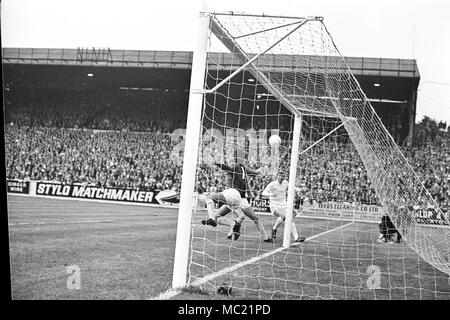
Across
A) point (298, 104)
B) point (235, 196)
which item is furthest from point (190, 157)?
point (298, 104)

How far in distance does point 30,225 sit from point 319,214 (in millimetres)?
14126

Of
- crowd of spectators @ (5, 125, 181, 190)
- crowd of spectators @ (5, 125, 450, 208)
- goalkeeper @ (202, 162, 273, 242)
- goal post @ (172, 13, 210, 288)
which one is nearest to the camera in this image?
goal post @ (172, 13, 210, 288)

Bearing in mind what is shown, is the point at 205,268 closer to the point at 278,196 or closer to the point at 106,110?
the point at 278,196

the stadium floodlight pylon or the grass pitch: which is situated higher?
the stadium floodlight pylon

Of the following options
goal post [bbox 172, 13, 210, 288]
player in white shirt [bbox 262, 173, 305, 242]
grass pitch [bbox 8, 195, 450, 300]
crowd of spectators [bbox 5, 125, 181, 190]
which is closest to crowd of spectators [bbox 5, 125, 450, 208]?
crowd of spectators [bbox 5, 125, 181, 190]

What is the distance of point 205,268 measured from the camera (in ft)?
21.0

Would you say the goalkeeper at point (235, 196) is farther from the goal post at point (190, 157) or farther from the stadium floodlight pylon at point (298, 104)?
the goal post at point (190, 157)

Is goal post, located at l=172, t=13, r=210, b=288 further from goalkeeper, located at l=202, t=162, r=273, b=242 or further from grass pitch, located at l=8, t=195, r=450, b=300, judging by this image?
goalkeeper, located at l=202, t=162, r=273, b=242

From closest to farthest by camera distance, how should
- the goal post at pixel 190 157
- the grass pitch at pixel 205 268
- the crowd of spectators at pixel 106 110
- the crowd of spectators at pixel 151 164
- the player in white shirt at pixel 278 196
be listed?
1. the grass pitch at pixel 205 268
2. the goal post at pixel 190 157
3. the player in white shirt at pixel 278 196
4. the crowd of spectators at pixel 151 164
5. the crowd of spectators at pixel 106 110

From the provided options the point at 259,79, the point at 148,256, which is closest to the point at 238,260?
the point at 148,256

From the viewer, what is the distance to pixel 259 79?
26.7ft

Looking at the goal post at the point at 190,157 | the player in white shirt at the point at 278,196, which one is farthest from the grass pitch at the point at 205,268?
the player in white shirt at the point at 278,196

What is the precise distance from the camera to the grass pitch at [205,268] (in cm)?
510

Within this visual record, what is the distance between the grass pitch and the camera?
510 cm
